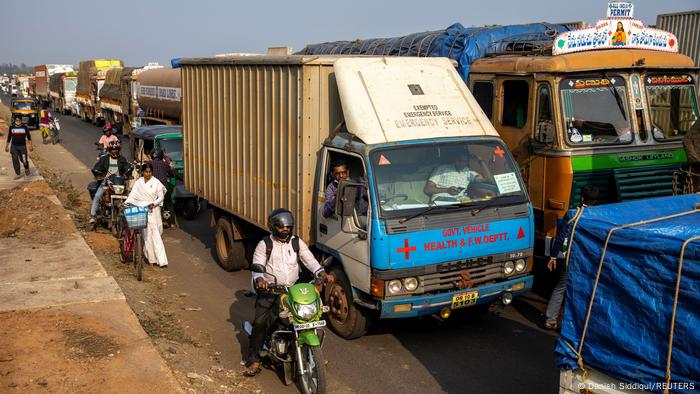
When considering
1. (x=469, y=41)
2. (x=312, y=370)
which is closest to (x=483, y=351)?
(x=312, y=370)

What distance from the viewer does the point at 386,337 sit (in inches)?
293

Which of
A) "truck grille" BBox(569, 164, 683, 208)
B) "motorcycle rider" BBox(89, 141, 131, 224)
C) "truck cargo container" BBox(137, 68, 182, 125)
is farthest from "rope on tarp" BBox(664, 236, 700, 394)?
"truck cargo container" BBox(137, 68, 182, 125)

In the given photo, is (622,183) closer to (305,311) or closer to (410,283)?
(410,283)

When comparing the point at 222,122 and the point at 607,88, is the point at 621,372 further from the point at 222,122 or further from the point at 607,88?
the point at 222,122

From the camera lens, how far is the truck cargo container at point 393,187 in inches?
258

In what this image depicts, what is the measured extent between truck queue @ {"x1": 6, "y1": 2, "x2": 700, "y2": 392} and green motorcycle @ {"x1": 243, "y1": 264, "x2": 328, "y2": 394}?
0.03 metres

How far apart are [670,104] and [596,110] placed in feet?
4.28

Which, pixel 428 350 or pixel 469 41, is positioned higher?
pixel 469 41

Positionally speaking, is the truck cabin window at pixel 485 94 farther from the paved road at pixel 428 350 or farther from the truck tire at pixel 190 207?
the truck tire at pixel 190 207

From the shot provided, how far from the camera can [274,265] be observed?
6281 millimetres

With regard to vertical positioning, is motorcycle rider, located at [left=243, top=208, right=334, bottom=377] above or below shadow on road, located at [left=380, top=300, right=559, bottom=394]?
above

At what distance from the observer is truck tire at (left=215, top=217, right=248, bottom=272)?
1004 cm

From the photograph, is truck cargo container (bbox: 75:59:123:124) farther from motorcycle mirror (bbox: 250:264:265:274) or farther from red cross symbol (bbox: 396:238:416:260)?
red cross symbol (bbox: 396:238:416:260)

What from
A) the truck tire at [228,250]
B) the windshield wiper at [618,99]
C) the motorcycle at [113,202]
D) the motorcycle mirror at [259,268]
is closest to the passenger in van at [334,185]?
the motorcycle mirror at [259,268]
